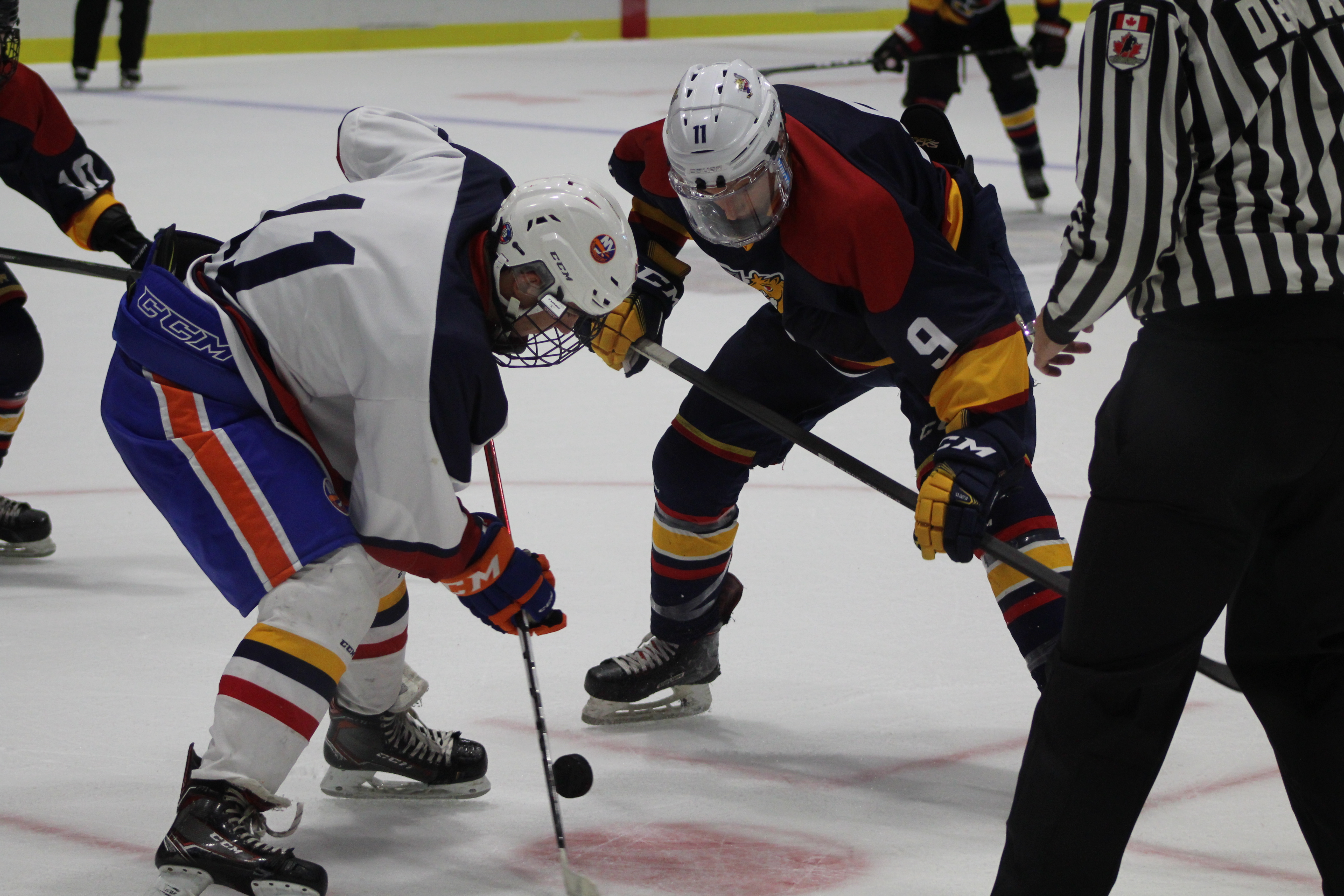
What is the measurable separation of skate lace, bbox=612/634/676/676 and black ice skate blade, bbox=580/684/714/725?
6 cm

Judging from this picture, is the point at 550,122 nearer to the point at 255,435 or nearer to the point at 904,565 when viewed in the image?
the point at 904,565

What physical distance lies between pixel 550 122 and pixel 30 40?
4733 millimetres

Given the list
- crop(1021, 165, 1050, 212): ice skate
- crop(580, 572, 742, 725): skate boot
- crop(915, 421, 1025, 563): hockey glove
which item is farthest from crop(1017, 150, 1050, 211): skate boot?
crop(915, 421, 1025, 563): hockey glove

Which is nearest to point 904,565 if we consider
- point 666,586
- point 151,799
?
point 666,586

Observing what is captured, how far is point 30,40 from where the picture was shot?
37.4 ft

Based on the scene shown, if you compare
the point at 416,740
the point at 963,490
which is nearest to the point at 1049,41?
the point at 963,490

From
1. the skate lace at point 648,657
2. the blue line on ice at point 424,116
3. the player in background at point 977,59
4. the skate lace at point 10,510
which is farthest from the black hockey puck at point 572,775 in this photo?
the blue line on ice at point 424,116

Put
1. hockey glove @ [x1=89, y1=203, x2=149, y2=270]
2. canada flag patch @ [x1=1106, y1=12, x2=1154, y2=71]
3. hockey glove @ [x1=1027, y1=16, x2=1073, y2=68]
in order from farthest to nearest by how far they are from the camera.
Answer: hockey glove @ [x1=1027, y1=16, x2=1073, y2=68] → hockey glove @ [x1=89, y1=203, x2=149, y2=270] → canada flag patch @ [x1=1106, y1=12, x2=1154, y2=71]

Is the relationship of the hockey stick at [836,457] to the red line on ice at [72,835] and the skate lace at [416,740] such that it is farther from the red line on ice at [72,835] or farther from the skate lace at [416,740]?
the red line on ice at [72,835]

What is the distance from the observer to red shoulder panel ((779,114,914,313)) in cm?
203

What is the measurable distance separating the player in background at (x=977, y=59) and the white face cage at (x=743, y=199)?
188 inches

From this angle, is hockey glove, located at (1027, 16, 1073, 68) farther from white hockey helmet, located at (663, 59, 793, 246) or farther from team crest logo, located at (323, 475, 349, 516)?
team crest logo, located at (323, 475, 349, 516)

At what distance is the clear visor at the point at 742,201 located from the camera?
6.77ft

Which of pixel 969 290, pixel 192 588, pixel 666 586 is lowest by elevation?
pixel 192 588
